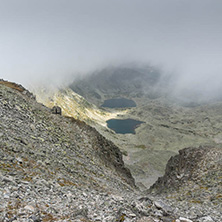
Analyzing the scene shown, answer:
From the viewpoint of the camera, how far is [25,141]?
23516 millimetres

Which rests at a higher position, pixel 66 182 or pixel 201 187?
pixel 201 187

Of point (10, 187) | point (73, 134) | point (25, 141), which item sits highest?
→ point (73, 134)

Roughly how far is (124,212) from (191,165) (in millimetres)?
36267

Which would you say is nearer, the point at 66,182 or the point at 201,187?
the point at 66,182

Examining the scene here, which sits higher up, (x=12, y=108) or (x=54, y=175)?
(x=12, y=108)

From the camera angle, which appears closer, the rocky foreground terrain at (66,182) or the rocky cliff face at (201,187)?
the rocky foreground terrain at (66,182)

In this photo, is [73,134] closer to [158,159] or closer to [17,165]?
[17,165]

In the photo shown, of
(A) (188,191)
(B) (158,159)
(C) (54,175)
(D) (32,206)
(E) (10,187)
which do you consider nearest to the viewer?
(D) (32,206)

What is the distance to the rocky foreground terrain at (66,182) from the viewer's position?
40.7 ft

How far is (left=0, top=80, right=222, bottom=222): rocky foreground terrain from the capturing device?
12406 mm

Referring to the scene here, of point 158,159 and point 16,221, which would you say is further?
point 158,159

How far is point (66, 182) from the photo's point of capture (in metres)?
19.8

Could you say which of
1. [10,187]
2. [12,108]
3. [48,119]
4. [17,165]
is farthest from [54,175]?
[48,119]

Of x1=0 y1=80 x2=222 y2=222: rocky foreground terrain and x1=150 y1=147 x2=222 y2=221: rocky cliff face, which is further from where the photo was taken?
x1=150 y1=147 x2=222 y2=221: rocky cliff face
